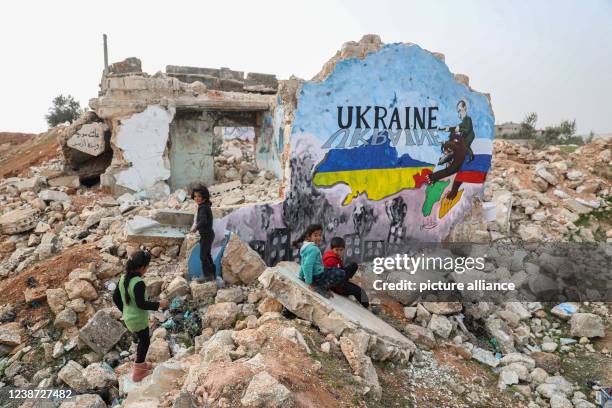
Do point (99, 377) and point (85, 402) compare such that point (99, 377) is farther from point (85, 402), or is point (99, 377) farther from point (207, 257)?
point (207, 257)

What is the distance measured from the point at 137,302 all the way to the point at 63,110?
82.6ft

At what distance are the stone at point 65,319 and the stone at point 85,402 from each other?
50.6 inches

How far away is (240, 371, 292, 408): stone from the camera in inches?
91.5

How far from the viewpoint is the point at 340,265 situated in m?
→ 4.44

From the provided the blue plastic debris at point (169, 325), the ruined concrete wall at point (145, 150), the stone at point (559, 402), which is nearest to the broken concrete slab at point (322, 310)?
the blue plastic debris at point (169, 325)

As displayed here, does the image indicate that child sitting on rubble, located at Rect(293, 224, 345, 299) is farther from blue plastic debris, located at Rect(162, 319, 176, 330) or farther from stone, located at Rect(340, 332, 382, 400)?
blue plastic debris, located at Rect(162, 319, 176, 330)

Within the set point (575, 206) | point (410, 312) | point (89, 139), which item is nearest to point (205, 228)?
point (410, 312)

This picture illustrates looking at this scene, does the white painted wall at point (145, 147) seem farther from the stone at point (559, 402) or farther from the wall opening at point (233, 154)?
the stone at point (559, 402)

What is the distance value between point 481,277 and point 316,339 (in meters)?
3.46

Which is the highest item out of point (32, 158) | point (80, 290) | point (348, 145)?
point (348, 145)

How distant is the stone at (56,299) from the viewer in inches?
183

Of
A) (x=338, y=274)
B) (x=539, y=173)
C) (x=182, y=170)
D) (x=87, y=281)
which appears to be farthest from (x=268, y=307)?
(x=539, y=173)

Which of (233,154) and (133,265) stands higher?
(233,154)

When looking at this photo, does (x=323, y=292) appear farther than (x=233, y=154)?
No
